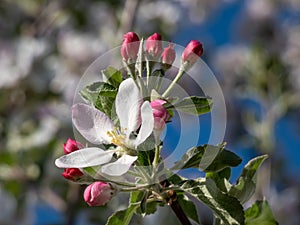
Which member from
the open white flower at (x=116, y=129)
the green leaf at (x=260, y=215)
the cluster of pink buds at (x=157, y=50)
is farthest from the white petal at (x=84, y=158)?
the green leaf at (x=260, y=215)

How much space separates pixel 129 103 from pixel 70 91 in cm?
206

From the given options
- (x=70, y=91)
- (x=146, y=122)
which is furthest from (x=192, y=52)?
(x=70, y=91)

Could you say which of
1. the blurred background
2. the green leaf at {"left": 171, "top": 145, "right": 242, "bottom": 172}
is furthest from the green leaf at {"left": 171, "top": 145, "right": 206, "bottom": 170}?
the blurred background

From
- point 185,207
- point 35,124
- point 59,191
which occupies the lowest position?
point 59,191

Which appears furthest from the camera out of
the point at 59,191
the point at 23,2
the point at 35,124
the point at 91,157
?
the point at 23,2

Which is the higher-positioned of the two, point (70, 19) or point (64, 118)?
point (70, 19)

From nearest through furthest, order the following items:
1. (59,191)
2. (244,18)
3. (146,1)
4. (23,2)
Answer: (59,191) < (146,1) < (23,2) < (244,18)

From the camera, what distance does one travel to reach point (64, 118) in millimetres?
2660

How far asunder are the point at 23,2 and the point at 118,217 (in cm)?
263

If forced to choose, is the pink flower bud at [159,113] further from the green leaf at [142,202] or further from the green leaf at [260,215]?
the green leaf at [260,215]

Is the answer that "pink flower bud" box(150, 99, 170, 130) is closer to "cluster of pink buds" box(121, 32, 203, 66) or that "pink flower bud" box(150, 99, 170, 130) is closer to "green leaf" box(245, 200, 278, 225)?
"cluster of pink buds" box(121, 32, 203, 66)

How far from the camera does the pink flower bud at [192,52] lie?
81 centimetres

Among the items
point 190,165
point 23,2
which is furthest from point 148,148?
point 23,2

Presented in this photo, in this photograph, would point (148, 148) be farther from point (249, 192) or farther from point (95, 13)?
point (95, 13)
